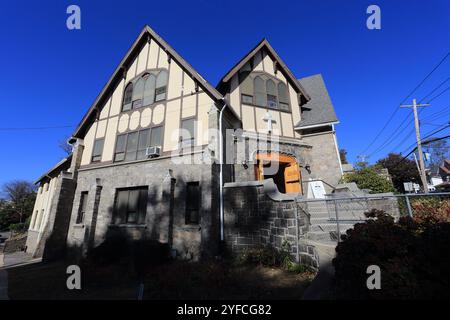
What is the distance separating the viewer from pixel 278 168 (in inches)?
562

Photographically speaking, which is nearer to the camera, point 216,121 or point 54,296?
point 54,296

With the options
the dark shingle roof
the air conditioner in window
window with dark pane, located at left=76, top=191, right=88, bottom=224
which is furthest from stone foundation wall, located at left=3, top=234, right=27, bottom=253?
the dark shingle roof

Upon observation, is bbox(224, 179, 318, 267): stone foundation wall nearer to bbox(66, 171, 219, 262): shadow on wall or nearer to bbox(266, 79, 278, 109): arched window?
bbox(66, 171, 219, 262): shadow on wall

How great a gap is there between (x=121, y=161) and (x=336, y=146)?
13816 millimetres

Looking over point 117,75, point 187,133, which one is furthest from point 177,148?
point 117,75

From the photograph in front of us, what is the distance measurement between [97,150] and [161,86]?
6.25 m

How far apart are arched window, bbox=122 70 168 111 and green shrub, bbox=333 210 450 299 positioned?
12.4m

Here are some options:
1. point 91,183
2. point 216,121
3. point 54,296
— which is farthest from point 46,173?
point 216,121

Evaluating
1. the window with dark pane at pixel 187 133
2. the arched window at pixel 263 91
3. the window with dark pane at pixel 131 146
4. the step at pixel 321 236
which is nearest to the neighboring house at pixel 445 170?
the arched window at pixel 263 91

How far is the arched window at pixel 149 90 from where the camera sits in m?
13.9

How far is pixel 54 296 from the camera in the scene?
7141 millimetres

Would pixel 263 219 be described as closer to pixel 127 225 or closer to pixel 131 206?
pixel 127 225

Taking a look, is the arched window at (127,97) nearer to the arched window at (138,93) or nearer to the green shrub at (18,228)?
the arched window at (138,93)
